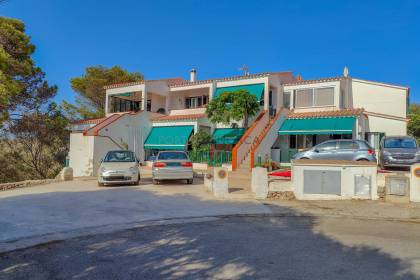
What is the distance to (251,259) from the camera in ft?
15.6

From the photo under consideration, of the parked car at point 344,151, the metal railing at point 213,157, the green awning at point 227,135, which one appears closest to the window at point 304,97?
the green awning at point 227,135

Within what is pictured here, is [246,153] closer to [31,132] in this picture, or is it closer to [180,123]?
[180,123]

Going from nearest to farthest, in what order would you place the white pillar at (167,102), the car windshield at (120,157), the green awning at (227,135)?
the car windshield at (120,157), the green awning at (227,135), the white pillar at (167,102)

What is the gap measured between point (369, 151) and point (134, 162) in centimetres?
1068

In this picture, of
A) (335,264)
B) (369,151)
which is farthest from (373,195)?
(335,264)

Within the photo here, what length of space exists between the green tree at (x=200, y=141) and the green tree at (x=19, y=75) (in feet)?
34.9

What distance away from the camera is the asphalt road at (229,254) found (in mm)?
4215

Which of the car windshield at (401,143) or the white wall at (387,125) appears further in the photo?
the white wall at (387,125)

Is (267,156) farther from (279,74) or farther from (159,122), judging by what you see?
(159,122)

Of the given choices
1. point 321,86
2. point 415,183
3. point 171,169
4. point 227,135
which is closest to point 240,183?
point 171,169

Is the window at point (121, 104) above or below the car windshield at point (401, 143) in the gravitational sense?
above

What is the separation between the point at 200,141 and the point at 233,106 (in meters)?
3.35

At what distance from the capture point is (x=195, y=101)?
2711 cm

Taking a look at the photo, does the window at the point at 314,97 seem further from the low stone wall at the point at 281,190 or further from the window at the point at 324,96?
the low stone wall at the point at 281,190
